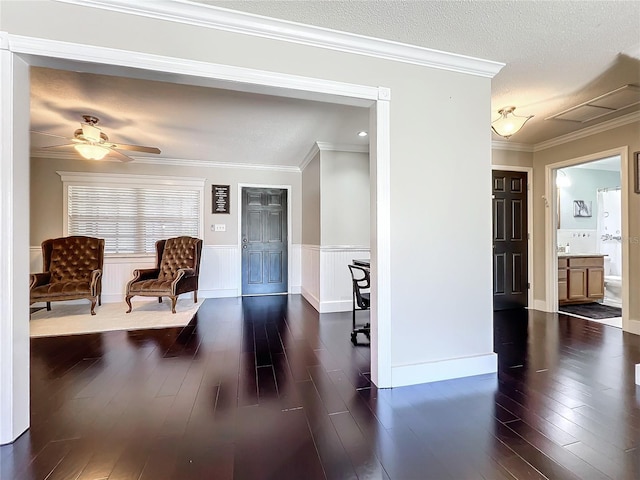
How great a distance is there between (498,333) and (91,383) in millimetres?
3809

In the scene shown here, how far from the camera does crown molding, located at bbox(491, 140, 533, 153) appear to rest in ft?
14.0

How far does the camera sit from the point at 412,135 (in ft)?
7.02

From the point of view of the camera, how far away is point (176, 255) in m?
4.64

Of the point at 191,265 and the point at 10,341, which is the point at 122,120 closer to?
the point at 191,265

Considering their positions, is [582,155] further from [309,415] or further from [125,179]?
[125,179]

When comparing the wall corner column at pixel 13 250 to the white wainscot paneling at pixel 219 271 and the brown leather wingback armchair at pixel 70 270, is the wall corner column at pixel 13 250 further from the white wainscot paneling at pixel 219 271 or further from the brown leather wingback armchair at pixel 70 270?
the white wainscot paneling at pixel 219 271

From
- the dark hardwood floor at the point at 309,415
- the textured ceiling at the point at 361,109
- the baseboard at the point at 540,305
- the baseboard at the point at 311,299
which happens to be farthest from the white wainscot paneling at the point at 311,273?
the baseboard at the point at 540,305

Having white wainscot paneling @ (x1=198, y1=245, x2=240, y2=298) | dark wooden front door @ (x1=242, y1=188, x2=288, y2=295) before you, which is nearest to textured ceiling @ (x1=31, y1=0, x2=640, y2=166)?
dark wooden front door @ (x1=242, y1=188, x2=288, y2=295)

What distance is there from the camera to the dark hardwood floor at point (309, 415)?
1328 mm

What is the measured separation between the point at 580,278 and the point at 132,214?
728 cm

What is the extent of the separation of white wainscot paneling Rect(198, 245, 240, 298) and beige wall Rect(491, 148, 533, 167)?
4501mm

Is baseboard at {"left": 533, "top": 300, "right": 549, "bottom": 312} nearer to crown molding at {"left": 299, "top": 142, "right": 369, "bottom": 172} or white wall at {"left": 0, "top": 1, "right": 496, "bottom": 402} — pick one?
white wall at {"left": 0, "top": 1, "right": 496, "bottom": 402}

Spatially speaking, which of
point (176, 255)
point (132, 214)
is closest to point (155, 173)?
point (132, 214)

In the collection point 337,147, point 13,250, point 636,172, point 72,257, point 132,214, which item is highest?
point 337,147
